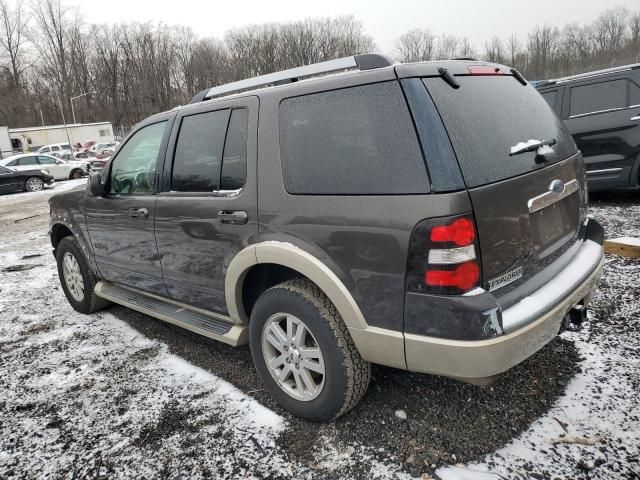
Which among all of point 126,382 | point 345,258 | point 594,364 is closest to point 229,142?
point 345,258

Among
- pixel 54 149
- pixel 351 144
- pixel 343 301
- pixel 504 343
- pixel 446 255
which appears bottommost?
pixel 504 343

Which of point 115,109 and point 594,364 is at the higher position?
point 115,109

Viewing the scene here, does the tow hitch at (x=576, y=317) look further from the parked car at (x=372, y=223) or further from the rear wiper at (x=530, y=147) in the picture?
the rear wiper at (x=530, y=147)

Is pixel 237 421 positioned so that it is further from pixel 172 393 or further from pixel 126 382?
Result: pixel 126 382

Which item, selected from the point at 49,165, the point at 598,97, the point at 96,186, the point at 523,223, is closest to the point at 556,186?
the point at 523,223

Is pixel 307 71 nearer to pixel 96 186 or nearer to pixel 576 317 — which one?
pixel 576 317

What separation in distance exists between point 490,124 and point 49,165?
2363 cm

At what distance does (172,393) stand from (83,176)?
23.7 m

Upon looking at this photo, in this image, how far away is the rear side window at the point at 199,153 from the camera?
2873mm

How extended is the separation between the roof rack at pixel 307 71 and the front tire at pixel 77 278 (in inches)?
83.6

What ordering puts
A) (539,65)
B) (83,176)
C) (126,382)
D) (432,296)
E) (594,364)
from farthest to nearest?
(539,65) → (83,176) → (126,382) → (594,364) → (432,296)

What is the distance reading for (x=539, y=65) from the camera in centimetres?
7238

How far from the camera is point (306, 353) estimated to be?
2475 millimetres

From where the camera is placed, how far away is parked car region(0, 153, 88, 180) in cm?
1956
